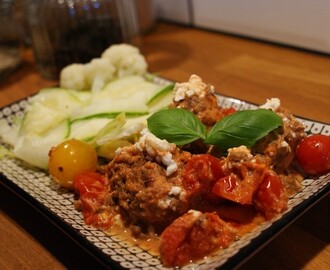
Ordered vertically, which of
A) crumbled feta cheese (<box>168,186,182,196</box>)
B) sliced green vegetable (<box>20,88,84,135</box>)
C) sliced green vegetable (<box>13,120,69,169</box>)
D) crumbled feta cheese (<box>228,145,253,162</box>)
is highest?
crumbled feta cheese (<box>228,145,253,162</box>)

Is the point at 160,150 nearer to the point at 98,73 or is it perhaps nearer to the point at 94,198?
the point at 94,198

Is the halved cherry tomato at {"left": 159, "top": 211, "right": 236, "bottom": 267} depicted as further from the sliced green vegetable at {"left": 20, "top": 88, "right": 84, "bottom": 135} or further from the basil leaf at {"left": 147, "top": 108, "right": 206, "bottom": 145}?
the sliced green vegetable at {"left": 20, "top": 88, "right": 84, "bottom": 135}

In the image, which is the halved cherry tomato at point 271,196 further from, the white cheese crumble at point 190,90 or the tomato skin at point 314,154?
the white cheese crumble at point 190,90

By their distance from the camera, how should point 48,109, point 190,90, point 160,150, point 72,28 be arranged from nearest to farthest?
point 160,150
point 190,90
point 48,109
point 72,28

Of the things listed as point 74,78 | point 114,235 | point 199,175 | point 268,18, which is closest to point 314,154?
point 199,175

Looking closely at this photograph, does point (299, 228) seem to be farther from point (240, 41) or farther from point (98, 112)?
point (240, 41)

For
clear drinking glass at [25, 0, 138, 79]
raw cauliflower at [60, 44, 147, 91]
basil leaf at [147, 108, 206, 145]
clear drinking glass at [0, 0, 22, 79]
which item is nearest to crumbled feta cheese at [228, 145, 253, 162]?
basil leaf at [147, 108, 206, 145]

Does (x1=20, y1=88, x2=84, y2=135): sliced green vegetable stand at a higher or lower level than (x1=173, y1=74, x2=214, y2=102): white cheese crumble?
lower

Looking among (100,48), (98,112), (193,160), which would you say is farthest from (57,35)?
(193,160)
